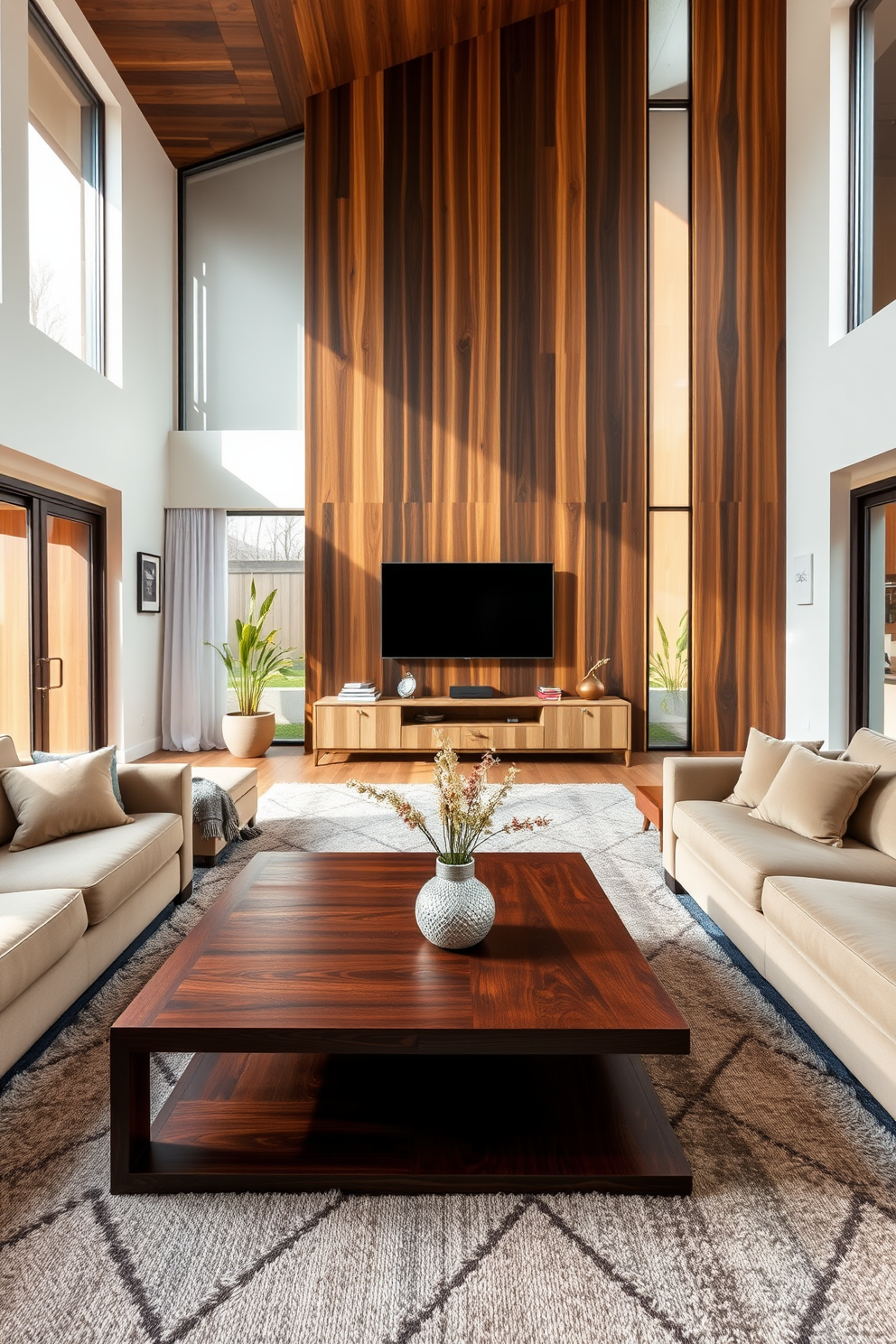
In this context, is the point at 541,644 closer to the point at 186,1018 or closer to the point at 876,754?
the point at 876,754

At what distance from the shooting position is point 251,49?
18.1 feet

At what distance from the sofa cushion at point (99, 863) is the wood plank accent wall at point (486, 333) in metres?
3.89

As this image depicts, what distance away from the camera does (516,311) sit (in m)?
6.35

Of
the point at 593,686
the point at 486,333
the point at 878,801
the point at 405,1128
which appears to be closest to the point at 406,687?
the point at 593,686

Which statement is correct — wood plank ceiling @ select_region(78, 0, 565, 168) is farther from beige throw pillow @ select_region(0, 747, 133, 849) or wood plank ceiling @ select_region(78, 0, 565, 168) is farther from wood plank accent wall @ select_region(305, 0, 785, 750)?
beige throw pillow @ select_region(0, 747, 133, 849)

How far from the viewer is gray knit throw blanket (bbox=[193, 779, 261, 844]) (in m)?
3.37

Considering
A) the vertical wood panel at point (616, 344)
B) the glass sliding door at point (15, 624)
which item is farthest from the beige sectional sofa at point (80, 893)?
the vertical wood panel at point (616, 344)

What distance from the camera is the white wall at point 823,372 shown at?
199 inches

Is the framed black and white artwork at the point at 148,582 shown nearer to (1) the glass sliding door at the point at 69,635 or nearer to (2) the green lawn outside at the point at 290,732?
(1) the glass sliding door at the point at 69,635

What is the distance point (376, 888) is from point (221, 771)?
6.12 ft

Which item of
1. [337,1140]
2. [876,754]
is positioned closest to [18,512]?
[337,1140]

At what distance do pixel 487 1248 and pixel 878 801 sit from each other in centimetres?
195

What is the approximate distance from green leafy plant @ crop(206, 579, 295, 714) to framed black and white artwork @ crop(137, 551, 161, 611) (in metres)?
0.57

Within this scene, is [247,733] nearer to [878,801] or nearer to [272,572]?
[272,572]
